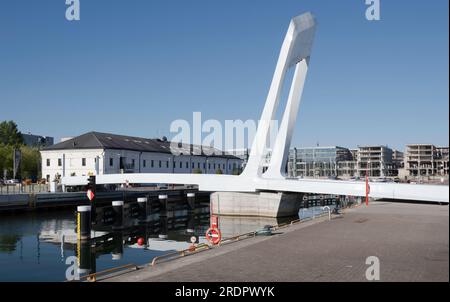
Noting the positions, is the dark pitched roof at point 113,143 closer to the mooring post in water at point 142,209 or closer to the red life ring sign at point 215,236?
the mooring post in water at point 142,209

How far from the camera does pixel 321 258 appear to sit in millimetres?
15688

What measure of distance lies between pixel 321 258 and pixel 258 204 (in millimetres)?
25777

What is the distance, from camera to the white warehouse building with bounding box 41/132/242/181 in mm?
72000

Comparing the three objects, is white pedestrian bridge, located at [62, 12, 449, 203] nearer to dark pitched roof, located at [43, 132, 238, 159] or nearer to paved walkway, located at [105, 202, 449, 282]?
paved walkway, located at [105, 202, 449, 282]

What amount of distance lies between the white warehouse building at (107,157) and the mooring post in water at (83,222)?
38641mm

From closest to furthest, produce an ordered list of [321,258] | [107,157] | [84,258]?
[321,258]
[84,258]
[107,157]

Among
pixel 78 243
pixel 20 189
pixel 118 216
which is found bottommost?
pixel 78 243

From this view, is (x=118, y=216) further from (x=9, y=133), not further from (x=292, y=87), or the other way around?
(x=9, y=133)

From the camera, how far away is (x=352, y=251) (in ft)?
56.2

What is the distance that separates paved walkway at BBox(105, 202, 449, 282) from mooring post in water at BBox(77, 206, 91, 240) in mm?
11544

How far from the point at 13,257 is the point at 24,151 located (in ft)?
231

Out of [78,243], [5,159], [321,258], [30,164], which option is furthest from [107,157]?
[321,258]
